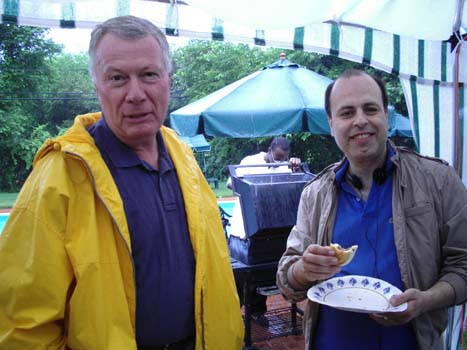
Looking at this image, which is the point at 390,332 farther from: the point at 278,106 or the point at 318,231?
the point at 278,106

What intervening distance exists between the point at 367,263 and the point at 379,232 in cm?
15

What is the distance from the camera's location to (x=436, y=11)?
8.42 ft

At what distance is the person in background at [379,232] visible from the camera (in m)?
1.66

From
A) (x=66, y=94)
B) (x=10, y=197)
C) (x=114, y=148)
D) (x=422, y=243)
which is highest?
(x=66, y=94)

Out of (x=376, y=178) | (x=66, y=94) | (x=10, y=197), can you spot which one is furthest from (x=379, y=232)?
(x=66, y=94)

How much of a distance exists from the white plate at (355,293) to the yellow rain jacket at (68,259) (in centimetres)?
78

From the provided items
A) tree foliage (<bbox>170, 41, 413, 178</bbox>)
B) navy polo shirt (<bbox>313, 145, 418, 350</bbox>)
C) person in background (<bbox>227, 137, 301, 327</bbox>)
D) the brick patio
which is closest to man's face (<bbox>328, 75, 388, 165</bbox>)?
navy polo shirt (<bbox>313, 145, 418, 350</bbox>)

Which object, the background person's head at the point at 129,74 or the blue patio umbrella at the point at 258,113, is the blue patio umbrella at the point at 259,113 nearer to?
the blue patio umbrella at the point at 258,113

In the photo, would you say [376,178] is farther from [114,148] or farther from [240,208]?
[240,208]

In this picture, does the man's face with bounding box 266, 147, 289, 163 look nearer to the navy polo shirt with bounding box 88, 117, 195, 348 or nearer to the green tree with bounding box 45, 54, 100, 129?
the navy polo shirt with bounding box 88, 117, 195, 348

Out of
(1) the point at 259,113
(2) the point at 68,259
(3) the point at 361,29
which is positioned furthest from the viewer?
(1) the point at 259,113

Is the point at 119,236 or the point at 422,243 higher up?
the point at 119,236

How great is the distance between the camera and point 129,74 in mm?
1478

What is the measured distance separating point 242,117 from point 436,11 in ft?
11.1
